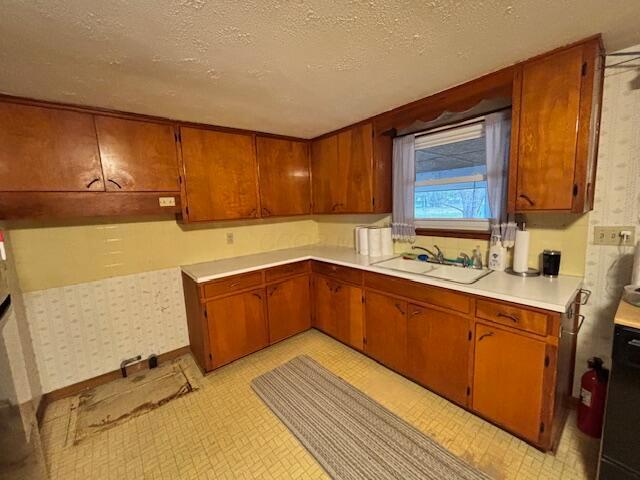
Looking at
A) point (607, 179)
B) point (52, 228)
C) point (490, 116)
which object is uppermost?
point (490, 116)

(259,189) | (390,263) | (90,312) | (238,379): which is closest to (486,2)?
(390,263)

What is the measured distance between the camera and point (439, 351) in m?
1.81

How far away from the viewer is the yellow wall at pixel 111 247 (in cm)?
190

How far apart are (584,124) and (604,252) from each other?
0.78m

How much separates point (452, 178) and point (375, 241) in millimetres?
861

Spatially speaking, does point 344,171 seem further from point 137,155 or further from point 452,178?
point 137,155

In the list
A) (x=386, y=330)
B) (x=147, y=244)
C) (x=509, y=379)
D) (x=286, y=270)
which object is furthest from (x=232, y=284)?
(x=509, y=379)

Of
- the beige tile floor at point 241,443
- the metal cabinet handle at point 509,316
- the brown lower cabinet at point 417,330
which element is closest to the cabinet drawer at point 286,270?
the brown lower cabinet at point 417,330

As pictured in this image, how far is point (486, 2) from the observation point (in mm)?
1026

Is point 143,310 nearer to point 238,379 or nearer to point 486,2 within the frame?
point 238,379

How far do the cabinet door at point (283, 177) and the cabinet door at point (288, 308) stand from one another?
2.57 feet

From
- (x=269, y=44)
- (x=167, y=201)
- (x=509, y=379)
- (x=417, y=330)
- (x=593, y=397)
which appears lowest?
(x=593, y=397)

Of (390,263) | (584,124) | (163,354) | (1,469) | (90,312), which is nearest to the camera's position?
(1,469)

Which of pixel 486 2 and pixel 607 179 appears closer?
pixel 486 2
